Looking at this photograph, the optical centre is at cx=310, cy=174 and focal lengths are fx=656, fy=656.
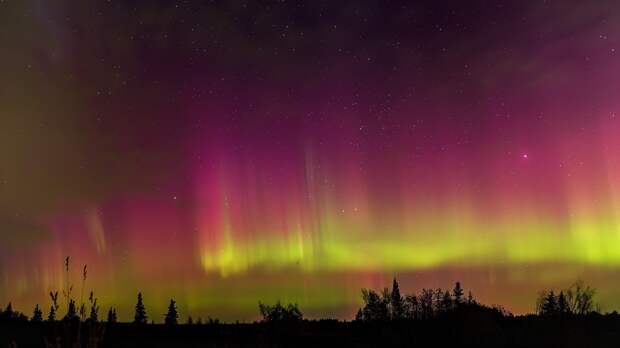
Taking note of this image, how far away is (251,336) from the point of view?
81.9ft

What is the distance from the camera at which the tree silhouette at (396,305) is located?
3542cm

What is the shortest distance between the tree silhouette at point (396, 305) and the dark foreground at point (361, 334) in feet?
15.6

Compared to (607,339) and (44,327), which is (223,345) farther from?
(607,339)

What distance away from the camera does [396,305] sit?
46.9m

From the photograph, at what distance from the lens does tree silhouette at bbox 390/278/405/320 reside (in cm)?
3542

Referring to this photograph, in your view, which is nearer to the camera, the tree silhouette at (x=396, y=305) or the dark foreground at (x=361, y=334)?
the dark foreground at (x=361, y=334)

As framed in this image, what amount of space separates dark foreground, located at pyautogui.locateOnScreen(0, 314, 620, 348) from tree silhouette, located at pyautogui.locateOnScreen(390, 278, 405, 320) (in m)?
4.74

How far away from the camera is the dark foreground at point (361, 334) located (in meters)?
23.3

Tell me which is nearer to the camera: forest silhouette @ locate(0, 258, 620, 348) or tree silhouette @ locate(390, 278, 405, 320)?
forest silhouette @ locate(0, 258, 620, 348)

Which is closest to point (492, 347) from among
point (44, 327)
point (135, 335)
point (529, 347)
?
point (529, 347)

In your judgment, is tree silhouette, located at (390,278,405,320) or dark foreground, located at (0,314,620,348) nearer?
dark foreground, located at (0,314,620,348)

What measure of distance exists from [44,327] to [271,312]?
13655 mm

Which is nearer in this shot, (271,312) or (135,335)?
(135,335)

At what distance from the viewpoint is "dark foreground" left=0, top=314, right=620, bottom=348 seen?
23.3m
